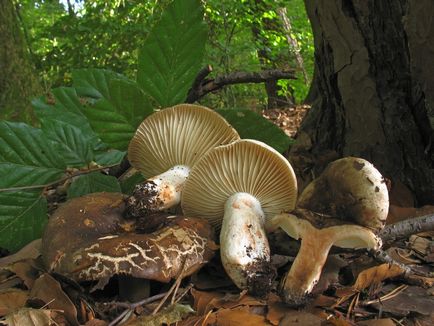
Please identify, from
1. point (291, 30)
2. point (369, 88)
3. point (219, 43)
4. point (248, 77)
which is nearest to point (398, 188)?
point (369, 88)

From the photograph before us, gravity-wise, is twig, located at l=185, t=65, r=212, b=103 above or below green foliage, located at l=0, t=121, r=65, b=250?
above

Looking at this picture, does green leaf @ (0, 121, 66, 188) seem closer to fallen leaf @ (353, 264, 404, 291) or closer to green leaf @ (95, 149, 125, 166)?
green leaf @ (95, 149, 125, 166)

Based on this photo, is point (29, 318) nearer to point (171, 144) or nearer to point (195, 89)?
point (171, 144)

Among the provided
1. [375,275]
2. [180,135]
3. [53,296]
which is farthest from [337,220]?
[53,296]

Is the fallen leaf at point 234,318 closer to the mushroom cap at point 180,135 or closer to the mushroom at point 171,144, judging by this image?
the mushroom at point 171,144

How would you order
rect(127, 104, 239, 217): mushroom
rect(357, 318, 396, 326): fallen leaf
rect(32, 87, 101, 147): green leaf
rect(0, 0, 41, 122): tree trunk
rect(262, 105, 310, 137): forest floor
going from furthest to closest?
rect(262, 105, 310, 137): forest floor → rect(0, 0, 41, 122): tree trunk → rect(32, 87, 101, 147): green leaf → rect(127, 104, 239, 217): mushroom → rect(357, 318, 396, 326): fallen leaf

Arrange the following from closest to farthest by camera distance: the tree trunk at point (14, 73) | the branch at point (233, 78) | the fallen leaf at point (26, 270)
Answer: the fallen leaf at point (26, 270)
the branch at point (233, 78)
the tree trunk at point (14, 73)

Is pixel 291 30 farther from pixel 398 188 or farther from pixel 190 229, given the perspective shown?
pixel 190 229

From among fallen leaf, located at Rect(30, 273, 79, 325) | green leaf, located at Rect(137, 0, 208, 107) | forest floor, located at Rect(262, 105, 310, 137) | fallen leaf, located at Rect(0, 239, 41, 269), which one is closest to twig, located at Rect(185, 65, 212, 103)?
green leaf, located at Rect(137, 0, 208, 107)

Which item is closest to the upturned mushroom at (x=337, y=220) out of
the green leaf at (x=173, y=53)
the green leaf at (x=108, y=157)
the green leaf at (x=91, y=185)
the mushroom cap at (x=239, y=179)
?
the mushroom cap at (x=239, y=179)
